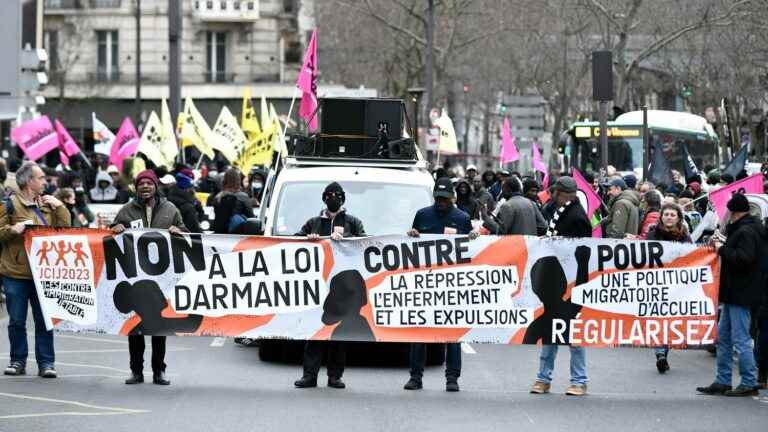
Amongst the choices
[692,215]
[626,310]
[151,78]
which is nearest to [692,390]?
[626,310]

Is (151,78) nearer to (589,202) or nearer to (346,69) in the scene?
(346,69)

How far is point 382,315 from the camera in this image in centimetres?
1431

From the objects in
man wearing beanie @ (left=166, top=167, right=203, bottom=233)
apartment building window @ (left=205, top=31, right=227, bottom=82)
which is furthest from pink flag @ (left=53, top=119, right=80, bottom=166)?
apartment building window @ (left=205, top=31, right=227, bottom=82)

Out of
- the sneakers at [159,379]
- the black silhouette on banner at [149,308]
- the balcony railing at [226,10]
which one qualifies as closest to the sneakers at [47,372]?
the black silhouette on banner at [149,308]

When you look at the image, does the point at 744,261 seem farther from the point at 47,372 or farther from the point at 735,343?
the point at 47,372

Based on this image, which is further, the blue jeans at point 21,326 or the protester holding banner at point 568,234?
the blue jeans at point 21,326

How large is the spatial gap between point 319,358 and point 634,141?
26.4 meters

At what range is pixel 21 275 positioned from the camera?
1430 centimetres

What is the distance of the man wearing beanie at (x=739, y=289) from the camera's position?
13.9 m

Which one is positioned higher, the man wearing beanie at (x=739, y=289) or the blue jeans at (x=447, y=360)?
the man wearing beanie at (x=739, y=289)

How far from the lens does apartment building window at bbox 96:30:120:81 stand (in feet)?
208

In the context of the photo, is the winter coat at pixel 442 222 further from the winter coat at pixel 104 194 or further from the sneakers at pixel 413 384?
the winter coat at pixel 104 194

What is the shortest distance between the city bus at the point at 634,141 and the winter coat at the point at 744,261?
24.6 meters

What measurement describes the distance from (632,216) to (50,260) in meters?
8.18
